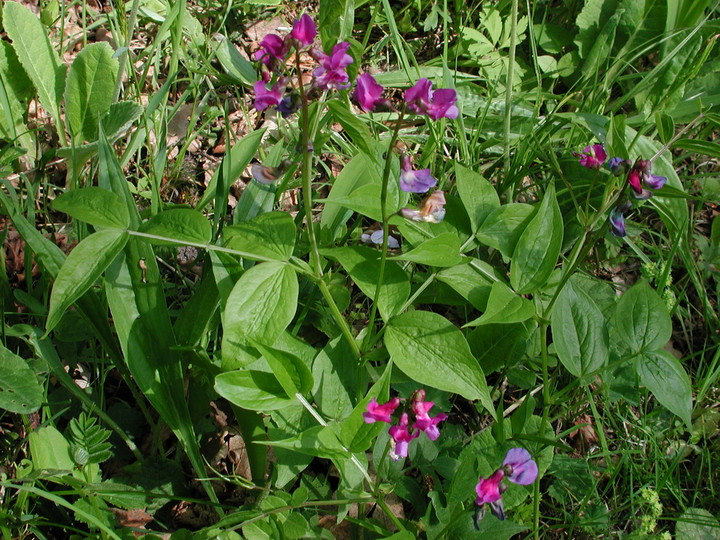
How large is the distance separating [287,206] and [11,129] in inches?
41.5

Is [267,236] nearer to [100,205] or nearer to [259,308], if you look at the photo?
[259,308]

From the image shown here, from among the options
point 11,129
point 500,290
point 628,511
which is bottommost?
point 628,511

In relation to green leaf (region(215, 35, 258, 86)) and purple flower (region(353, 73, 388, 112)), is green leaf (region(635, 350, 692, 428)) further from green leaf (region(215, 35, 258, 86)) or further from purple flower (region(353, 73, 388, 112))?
green leaf (region(215, 35, 258, 86))

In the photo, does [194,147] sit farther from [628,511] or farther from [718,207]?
[718,207]

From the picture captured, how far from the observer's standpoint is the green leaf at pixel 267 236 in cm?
154

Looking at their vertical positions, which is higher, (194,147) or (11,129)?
(11,129)

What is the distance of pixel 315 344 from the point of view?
2129 millimetres

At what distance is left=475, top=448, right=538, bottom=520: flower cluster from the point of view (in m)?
1.40

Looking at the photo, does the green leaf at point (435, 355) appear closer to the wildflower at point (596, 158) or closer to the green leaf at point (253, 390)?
the green leaf at point (253, 390)

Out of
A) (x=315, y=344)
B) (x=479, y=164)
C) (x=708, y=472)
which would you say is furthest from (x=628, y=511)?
(x=479, y=164)

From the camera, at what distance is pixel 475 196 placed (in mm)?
1911

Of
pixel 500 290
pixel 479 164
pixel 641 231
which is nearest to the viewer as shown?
pixel 500 290

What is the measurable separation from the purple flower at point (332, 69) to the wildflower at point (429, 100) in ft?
0.50

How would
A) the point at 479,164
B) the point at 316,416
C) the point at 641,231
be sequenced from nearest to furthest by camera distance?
the point at 316,416 < the point at 641,231 < the point at 479,164
